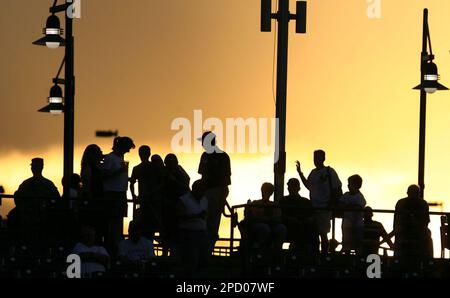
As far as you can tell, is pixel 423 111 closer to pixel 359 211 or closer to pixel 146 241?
pixel 359 211

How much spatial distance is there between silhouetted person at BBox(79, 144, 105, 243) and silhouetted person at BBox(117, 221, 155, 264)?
1.24 ft

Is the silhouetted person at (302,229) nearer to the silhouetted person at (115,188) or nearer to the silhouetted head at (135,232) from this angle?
the silhouetted head at (135,232)

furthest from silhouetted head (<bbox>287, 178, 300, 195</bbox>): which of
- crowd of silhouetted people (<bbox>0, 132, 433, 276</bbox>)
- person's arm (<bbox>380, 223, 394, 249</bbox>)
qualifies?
person's arm (<bbox>380, 223, 394, 249</bbox>)

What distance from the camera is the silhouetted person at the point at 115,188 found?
3606 cm

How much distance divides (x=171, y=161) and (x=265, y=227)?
188cm

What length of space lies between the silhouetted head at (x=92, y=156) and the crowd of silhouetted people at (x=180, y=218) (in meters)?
0.02

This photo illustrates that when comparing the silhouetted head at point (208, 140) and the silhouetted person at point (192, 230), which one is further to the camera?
the silhouetted head at point (208, 140)

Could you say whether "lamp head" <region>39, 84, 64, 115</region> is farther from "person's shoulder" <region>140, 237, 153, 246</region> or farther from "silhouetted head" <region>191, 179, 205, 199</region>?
"silhouetted head" <region>191, 179, 205, 199</region>

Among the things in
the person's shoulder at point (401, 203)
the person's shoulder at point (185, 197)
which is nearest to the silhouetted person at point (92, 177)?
the person's shoulder at point (185, 197)

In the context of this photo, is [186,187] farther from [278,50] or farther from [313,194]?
[278,50]

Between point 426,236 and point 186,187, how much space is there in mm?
3761

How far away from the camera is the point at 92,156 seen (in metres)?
36.4
